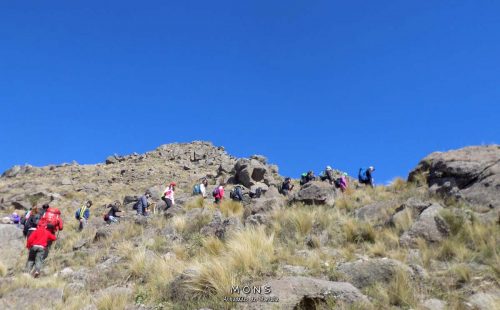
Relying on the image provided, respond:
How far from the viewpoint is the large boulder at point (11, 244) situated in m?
13.3

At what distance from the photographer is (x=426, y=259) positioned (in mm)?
7641

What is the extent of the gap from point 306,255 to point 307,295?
2655 mm

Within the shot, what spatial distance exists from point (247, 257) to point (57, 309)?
134 inches

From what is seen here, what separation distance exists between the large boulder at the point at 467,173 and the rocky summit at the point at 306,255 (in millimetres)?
41

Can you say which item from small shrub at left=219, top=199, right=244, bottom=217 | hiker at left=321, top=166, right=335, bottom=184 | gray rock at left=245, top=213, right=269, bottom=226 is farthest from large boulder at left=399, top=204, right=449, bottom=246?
hiker at left=321, top=166, right=335, bottom=184

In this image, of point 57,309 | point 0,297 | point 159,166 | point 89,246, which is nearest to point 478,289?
point 57,309

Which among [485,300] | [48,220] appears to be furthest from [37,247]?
[485,300]

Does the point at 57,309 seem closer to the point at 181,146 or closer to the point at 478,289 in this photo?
the point at 478,289

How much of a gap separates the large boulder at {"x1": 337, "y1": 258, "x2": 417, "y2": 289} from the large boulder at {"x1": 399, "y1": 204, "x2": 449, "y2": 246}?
183 cm

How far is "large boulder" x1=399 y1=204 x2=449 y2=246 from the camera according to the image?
8609mm

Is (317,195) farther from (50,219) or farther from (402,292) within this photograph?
(50,219)

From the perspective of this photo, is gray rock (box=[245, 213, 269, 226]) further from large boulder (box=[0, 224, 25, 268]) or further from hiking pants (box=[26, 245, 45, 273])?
large boulder (box=[0, 224, 25, 268])

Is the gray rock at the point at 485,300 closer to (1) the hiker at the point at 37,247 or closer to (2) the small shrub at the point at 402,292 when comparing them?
(2) the small shrub at the point at 402,292

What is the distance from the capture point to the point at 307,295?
19.5 ft
